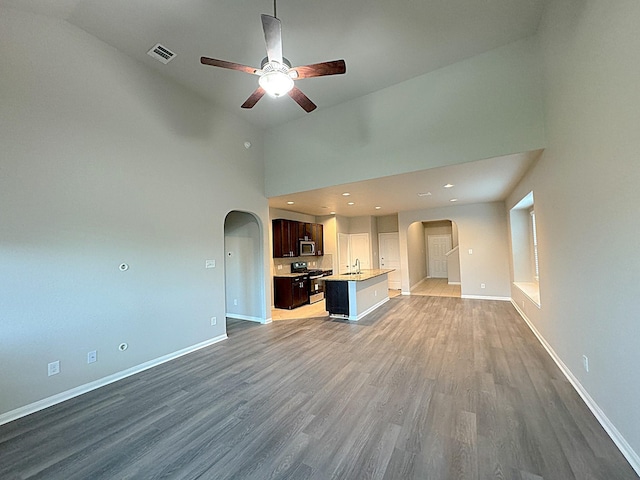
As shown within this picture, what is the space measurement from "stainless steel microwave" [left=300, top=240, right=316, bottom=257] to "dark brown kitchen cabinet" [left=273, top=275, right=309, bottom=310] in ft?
3.01

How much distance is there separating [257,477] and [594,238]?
3086mm

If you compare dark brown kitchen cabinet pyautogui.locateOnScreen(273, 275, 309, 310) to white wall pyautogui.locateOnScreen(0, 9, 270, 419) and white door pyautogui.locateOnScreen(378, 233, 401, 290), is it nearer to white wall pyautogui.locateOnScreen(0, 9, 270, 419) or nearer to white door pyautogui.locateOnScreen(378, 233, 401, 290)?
white wall pyautogui.locateOnScreen(0, 9, 270, 419)

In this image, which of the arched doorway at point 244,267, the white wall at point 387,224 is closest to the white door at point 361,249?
the white wall at point 387,224

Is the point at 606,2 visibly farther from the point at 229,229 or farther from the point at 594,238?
the point at 229,229

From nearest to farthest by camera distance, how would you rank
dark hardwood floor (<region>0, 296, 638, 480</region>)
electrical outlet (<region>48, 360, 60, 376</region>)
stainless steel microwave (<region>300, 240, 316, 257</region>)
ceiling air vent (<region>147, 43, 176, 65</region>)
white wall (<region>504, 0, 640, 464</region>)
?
white wall (<region>504, 0, 640, 464</region>), dark hardwood floor (<region>0, 296, 638, 480</region>), electrical outlet (<region>48, 360, 60, 376</region>), ceiling air vent (<region>147, 43, 176, 65</region>), stainless steel microwave (<region>300, 240, 316, 257</region>)

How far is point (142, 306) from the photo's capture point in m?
3.39

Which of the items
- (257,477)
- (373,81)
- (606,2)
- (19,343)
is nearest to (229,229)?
(19,343)

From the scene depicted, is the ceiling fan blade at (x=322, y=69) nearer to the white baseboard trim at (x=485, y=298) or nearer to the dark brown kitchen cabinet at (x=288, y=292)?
the dark brown kitchen cabinet at (x=288, y=292)

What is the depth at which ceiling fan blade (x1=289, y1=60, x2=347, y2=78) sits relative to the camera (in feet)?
7.21

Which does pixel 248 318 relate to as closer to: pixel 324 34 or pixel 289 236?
pixel 289 236

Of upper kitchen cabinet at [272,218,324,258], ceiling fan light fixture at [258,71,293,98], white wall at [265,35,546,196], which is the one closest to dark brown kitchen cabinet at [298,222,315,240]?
upper kitchen cabinet at [272,218,324,258]

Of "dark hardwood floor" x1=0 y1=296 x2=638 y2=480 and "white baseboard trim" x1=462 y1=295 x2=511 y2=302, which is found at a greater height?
"white baseboard trim" x1=462 y1=295 x2=511 y2=302

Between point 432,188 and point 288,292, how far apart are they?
4104 mm

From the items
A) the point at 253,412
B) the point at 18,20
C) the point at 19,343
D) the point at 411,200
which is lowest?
the point at 253,412
